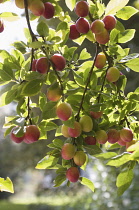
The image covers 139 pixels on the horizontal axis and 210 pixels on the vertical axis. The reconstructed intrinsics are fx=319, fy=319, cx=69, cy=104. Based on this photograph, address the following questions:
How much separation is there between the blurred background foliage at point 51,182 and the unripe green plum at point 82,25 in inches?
29.4

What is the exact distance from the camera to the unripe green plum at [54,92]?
0.36 meters

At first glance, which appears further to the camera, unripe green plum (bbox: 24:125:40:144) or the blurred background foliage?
the blurred background foliage

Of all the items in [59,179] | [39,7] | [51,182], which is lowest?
[51,182]

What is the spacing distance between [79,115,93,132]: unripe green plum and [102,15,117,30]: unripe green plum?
0.12m

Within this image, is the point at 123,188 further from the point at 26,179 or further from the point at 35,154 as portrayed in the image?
the point at 26,179

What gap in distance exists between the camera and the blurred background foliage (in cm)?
205

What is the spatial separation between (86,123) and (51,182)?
3.66 meters

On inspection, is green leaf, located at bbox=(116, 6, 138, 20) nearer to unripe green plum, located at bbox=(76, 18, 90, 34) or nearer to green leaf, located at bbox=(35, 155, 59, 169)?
unripe green plum, located at bbox=(76, 18, 90, 34)

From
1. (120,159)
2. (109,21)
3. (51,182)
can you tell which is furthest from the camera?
(51,182)

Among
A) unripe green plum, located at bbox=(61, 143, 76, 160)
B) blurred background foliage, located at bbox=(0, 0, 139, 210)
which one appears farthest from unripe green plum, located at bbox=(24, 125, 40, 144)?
blurred background foliage, located at bbox=(0, 0, 139, 210)

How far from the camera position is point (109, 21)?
394 millimetres

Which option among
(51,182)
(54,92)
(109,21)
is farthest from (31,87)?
(51,182)

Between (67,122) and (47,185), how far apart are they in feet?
12.9

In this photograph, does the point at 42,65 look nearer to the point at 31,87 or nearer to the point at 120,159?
the point at 31,87
